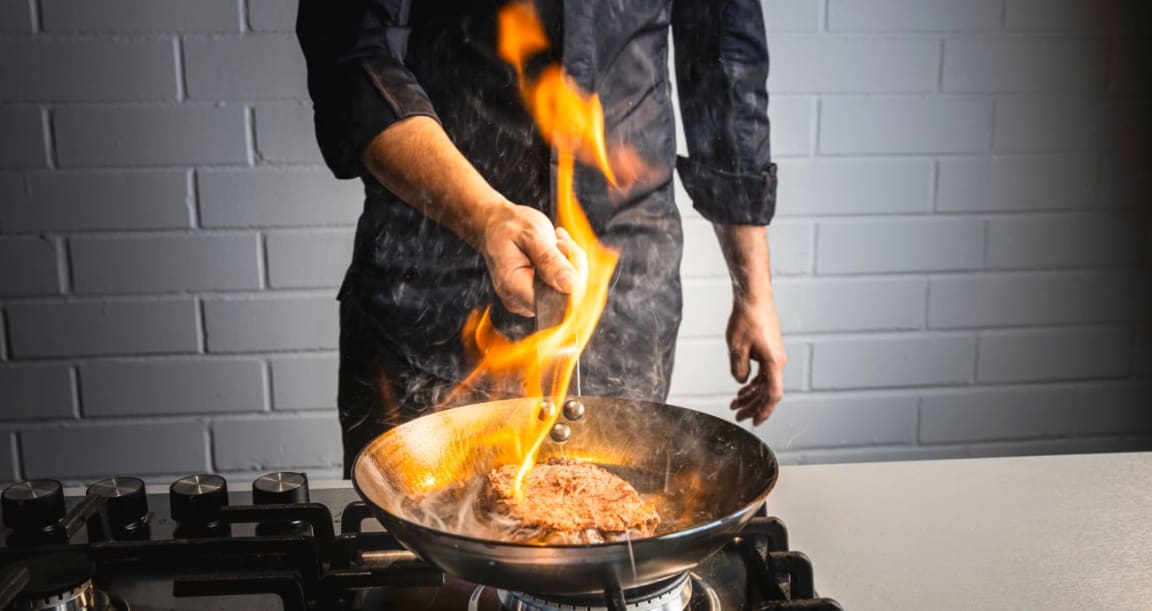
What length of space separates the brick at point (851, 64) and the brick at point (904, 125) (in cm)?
4

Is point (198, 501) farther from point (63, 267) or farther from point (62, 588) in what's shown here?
point (63, 267)

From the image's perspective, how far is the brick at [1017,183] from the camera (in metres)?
2.12

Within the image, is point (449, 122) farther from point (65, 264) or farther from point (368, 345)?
point (65, 264)

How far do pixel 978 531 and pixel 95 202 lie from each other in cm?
174

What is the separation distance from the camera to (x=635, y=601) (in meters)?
0.75

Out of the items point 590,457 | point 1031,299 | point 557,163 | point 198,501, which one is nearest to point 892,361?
point 1031,299

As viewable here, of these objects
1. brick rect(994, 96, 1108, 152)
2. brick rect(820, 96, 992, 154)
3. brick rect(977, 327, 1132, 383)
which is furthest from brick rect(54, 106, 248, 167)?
brick rect(977, 327, 1132, 383)

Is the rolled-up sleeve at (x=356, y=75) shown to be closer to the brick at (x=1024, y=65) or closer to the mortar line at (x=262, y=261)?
the mortar line at (x=262, y=261)

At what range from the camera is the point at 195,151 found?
73.0 inches

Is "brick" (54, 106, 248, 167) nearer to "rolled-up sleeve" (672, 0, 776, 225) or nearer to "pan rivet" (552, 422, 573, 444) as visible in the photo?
"rolled-up sleeve" (672, 0, 776, 225)

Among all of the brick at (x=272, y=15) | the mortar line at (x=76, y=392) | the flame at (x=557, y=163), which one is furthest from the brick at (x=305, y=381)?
the brick at (x=272, y=15)

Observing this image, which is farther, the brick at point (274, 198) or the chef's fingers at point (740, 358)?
the brick at point (274, 198)

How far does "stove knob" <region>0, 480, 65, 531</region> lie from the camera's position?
89 centimetres

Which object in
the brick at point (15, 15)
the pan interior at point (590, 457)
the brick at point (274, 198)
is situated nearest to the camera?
the pan interior at point (590, 457)
